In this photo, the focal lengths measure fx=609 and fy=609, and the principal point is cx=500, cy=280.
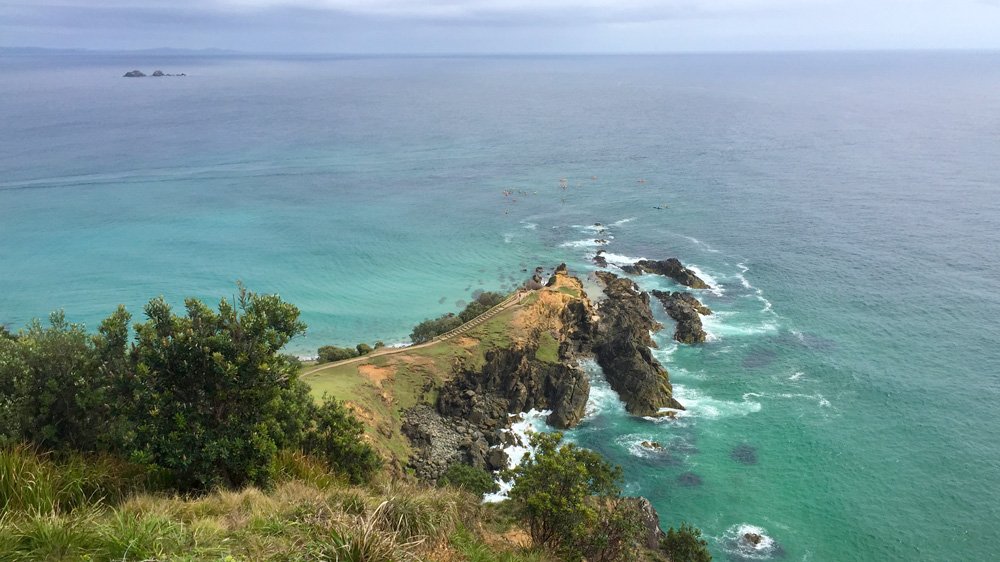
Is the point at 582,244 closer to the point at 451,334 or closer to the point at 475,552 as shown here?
the point at 451,334

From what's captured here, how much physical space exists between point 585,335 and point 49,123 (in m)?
213

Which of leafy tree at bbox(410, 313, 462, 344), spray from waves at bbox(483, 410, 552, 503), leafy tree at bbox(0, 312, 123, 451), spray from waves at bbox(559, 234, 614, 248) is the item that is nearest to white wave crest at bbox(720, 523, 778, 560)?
spray from waves at bbox(483, 410, 552, 503)

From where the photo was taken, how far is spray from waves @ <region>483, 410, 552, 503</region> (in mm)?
47706

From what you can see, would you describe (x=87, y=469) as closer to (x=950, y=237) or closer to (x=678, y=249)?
(x=678, y=249)

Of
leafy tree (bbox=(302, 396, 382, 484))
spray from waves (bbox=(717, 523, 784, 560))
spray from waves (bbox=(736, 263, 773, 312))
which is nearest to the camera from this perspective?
leafy tree (bbox=(302, 396, 382, 484))

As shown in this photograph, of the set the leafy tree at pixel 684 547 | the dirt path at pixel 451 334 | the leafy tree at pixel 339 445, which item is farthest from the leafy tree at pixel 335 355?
the leafy tree at pixel 684 547

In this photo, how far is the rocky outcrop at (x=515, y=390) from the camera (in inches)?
2105

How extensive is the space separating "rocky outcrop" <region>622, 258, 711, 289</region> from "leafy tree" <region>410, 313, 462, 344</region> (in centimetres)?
3198

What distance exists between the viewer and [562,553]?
83.2 feet

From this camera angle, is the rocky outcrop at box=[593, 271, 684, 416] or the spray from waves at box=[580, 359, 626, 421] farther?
the rocky outcrop at box=[593, 271, 684, 416]

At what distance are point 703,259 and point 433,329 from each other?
47.9 meters

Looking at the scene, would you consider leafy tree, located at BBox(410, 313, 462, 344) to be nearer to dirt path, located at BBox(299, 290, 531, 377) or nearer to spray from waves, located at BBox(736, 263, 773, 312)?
dirt path, located at BBox(299, 290, 531, 377)

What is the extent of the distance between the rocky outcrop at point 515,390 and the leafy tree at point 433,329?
7730mm

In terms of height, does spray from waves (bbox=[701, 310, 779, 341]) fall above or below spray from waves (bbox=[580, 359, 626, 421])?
above
